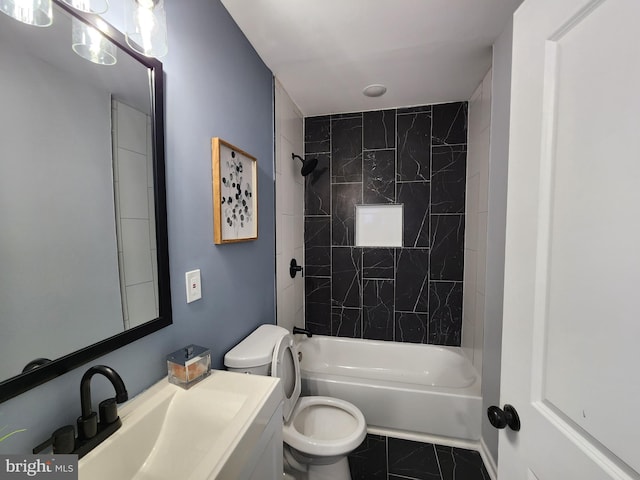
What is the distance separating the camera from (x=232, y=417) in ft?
2.73

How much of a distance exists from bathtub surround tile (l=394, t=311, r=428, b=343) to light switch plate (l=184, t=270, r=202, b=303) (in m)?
1.87

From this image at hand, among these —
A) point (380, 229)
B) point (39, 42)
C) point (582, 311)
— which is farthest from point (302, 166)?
point (582, 311)

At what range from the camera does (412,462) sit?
1.61 metres

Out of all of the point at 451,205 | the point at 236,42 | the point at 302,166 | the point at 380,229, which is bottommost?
the point at 380,229

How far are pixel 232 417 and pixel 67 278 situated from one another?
2.08 feet

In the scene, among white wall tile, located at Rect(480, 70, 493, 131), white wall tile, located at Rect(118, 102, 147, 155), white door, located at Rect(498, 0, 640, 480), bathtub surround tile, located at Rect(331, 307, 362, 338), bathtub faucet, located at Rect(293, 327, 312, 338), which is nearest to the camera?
white door, located at Rect(498, 0, 640, 480)

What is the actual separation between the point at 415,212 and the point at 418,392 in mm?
1431

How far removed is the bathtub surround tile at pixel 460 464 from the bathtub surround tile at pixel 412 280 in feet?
3.27

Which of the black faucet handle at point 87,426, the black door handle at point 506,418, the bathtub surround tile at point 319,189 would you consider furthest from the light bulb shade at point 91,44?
the bathtub surround tile at point 319,189

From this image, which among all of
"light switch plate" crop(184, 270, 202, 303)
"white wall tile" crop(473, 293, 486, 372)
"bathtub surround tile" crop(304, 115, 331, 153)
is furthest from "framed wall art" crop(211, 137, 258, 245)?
"white wall tile" crop(473, 293, 486, 372)

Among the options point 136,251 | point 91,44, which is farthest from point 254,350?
point 91,44

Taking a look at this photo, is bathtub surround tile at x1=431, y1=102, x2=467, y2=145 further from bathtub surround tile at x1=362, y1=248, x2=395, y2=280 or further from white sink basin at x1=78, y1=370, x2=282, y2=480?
white sink basin at x1=78, y1=370, x2=282, y2=480

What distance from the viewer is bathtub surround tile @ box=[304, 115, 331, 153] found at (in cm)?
244

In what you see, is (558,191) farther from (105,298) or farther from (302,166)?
(302,166)
